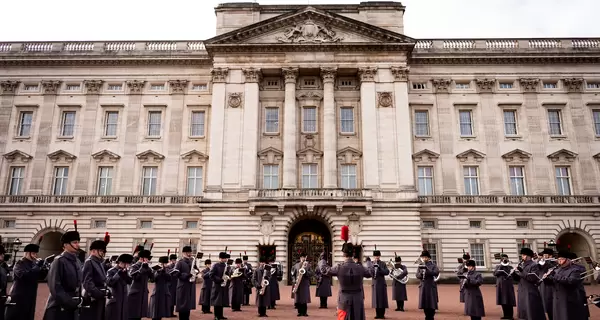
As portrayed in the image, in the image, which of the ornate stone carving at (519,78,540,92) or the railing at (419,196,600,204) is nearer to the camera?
the railing at (419,196,600,204)

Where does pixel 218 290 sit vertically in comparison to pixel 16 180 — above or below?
below

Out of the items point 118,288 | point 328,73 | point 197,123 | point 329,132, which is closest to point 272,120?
point 329,132

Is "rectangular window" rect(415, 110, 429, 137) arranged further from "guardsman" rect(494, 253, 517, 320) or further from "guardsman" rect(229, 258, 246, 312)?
"guardsman" rect(229, 258, 246, 312)

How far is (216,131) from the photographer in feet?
111

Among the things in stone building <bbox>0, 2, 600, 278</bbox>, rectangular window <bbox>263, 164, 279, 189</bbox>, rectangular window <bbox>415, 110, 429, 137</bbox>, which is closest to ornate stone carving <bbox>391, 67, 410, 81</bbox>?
stone building <bbox>0, 2, 600, 278</bbox>

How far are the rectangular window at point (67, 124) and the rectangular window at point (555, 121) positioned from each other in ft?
127

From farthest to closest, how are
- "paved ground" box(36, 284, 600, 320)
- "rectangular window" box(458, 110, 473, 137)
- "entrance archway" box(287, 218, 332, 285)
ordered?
"rectangular window" box(458, 110, 473, 137), "entrance archway" box(287, 218, 332, 285), "paved ground" box(36, 284, 600, 320)

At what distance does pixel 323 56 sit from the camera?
1389 inches

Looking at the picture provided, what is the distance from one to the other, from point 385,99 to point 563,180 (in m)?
15.3

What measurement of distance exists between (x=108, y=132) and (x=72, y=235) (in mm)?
30448

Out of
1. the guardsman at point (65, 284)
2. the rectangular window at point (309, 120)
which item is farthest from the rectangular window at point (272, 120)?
the guardsman at point (65, 284)

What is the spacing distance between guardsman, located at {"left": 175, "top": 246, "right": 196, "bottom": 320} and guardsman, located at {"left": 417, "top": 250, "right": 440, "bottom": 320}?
7660 millimetres

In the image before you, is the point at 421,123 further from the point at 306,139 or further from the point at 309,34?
the point at 309,34

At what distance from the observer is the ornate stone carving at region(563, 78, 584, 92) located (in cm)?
3653
